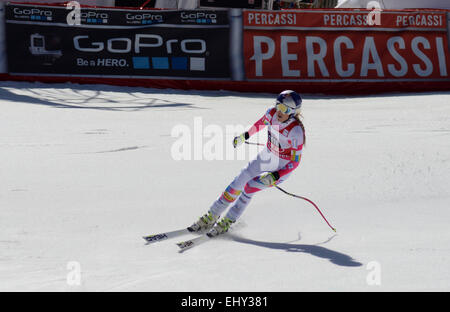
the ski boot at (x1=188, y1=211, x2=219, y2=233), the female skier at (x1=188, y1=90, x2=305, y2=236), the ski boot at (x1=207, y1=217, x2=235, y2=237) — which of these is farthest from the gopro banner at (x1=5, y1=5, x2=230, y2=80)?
the ski boot at (x1=207, y1=217, x2=235, y2=237)

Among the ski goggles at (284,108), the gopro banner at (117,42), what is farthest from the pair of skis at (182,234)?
the gopro banner at (117,42)

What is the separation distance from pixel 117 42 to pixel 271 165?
10.4 metres

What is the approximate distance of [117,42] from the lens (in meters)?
14.8

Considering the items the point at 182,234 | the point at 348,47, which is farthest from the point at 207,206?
the point at 348,47

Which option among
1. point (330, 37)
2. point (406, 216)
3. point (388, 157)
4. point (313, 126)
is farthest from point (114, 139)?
point (330, 37)

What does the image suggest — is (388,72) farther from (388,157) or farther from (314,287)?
(314,287)

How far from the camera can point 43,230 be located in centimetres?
529

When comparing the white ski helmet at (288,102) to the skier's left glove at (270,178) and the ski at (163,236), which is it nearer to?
the skier's left glove at (270,178)

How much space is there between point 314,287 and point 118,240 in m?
2.09

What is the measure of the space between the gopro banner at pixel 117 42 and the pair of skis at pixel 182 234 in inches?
397

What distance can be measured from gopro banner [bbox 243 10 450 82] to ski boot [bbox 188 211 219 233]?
1008 cm

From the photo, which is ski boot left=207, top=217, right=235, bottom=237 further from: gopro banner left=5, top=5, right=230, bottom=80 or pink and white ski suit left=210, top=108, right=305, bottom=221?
gopro banner left=5, top=5, right=230, bottom=80

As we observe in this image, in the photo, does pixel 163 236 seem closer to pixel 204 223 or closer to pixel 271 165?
pixel 204 223

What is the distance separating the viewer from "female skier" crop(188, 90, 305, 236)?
527cm
